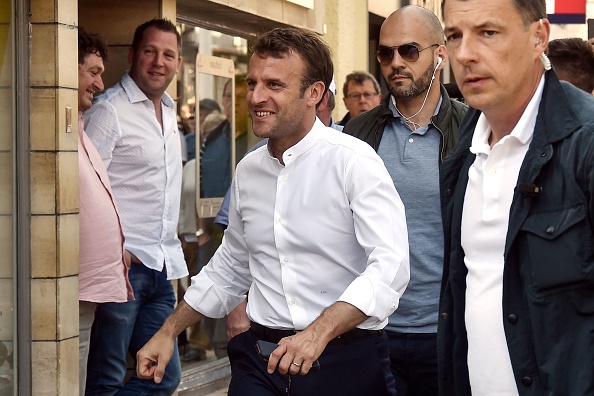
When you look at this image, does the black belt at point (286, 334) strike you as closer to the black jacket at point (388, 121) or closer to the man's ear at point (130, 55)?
the black jacket at point (388, 121)

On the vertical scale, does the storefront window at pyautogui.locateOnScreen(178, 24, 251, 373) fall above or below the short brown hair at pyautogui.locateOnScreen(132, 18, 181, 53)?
below

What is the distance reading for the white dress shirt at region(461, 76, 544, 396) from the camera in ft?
10.6

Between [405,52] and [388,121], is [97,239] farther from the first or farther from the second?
[405,52]

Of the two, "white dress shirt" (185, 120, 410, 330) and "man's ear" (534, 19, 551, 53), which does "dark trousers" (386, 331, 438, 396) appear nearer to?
"white dress shirt" (185, 120, 410, 330)

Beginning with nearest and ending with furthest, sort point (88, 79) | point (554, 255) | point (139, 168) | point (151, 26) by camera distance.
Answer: point (554, 255)
point (88, 79)
point (139, 168)
point (151, 26)

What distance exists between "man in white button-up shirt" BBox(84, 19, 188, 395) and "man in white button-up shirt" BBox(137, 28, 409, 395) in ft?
7.09

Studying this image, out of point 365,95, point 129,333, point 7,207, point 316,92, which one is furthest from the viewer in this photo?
point 365,95

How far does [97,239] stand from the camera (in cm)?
629

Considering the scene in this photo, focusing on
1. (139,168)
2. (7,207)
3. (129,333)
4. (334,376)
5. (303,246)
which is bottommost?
(129,333)

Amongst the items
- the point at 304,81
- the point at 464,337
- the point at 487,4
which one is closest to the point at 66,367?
the point at 304,81

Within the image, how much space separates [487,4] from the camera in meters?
3.23

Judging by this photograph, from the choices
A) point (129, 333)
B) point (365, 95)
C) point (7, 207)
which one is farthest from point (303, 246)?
point (365, 95)

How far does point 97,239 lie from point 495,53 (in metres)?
3.46

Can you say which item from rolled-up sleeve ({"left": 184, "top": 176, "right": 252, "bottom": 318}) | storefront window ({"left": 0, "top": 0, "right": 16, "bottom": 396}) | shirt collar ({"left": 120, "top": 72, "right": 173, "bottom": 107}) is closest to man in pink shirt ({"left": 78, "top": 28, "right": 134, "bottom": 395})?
storefront window ({"left": 0, "top": 0, "right": 16, "bottom": 396})
